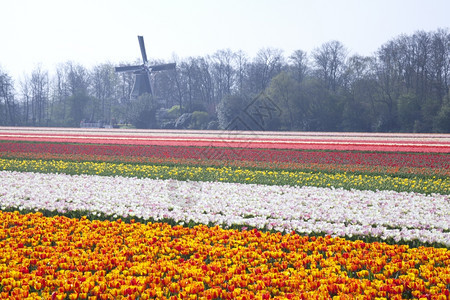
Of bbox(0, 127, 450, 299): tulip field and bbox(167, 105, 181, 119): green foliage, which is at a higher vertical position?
bbox(167, 105, 181, 119): green foliage

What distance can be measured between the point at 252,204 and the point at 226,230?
2357mm

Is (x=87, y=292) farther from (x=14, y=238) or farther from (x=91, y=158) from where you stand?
(x=91, y=158)

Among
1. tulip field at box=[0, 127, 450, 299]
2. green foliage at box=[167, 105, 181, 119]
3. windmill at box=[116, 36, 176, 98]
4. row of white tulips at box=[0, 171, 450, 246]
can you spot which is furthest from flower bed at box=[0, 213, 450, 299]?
windmill at box=[116, 36, 176, 98]

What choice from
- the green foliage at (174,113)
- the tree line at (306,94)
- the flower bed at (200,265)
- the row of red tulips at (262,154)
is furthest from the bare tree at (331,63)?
the flower bed at (200,265)

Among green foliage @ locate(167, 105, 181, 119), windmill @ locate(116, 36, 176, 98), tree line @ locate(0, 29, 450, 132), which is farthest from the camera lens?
green foliage @ locate(167, 105, 181, 119)

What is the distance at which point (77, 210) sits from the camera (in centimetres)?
799

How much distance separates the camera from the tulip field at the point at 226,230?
Result: 416 centimetres

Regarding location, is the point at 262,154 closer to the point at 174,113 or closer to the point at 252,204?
the point at 252,204

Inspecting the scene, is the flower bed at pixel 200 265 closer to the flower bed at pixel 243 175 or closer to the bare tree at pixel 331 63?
the flower bed at pixel 243 175

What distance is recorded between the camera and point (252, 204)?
8.59 meters

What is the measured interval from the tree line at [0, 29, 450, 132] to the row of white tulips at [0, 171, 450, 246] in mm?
23127

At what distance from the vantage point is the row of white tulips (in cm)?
677

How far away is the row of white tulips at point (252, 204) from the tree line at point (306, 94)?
23127 mm

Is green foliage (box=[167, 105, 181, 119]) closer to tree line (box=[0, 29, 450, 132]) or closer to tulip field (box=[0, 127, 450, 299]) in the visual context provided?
tree line (box=[0, 29, 450, 132])
